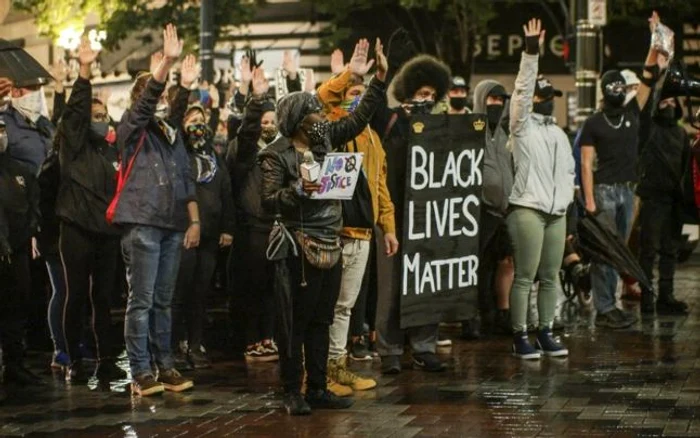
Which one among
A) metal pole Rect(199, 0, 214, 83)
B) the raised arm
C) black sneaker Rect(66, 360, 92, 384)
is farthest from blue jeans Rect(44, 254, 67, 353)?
metal pole Rect(199, 0, 214, 83)

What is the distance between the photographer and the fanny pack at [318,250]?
984 centimetres

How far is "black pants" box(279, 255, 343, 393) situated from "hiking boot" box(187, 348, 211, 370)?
7.32ft

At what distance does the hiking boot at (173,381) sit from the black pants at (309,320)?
1194 mm

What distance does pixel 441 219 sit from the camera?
1193 cm

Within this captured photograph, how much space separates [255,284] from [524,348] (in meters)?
2.15

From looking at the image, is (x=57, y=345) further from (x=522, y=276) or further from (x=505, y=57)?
(x=505, y=57)

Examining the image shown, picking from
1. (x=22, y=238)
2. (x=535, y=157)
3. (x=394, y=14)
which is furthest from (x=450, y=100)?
(x=394, y=14)

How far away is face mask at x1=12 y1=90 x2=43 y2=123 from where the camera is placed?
12219 mm

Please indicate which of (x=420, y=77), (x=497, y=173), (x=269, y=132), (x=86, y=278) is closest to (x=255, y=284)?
(x=269, y=132)

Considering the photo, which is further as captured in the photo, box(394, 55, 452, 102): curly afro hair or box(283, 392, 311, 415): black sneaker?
box(394, 55, 452, 102): curly afro hair

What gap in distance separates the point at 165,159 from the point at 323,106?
1.10 m

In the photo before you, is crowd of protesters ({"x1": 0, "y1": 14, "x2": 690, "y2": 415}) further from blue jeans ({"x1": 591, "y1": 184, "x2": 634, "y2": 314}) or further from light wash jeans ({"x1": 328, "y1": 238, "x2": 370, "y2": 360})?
blue jeans ({"x1": 591, "y1": 184, "x2": 634, "y2": 314})

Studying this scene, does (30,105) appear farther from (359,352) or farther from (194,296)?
(359,352)

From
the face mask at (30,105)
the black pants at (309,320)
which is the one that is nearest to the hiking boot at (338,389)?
the black pants at (309,320)
